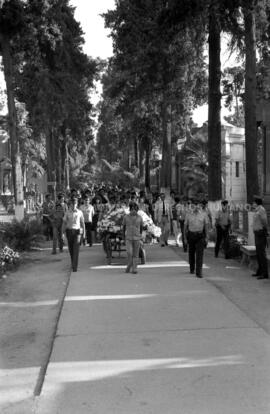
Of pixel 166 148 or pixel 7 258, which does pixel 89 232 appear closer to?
pixel 7 258

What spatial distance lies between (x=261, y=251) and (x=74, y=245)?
166 inches

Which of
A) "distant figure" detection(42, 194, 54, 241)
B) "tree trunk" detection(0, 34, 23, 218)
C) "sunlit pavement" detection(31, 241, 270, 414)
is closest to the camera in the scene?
"sunlit pavement" detection(31, 241, 270, 414)

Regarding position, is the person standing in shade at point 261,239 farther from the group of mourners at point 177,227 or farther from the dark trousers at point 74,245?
the dark trousers at point 74,245

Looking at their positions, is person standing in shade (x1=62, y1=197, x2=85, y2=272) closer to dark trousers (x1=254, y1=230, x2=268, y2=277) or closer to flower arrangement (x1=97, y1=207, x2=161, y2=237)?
flower arrangement (x1=97, y1=207, x2=161, y2=237)

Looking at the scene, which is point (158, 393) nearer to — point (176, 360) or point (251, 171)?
point (176, 360)

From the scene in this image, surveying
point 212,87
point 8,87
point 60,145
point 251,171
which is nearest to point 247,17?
point 212,87

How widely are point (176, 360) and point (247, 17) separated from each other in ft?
49.7

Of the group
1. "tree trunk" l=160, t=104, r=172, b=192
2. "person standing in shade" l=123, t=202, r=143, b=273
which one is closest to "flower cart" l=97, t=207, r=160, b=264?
"person standing in shade" l=123, t=202, r=143, b=273

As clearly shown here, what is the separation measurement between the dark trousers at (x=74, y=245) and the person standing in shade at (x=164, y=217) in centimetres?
494

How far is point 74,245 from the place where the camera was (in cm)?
1315

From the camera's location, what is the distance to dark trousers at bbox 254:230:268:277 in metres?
11.6

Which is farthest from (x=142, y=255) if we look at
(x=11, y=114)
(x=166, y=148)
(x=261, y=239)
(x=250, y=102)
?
(x=166, y=148)

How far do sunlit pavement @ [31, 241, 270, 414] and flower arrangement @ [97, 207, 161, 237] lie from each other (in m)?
2.79

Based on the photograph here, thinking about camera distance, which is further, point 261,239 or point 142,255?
point 142,255
